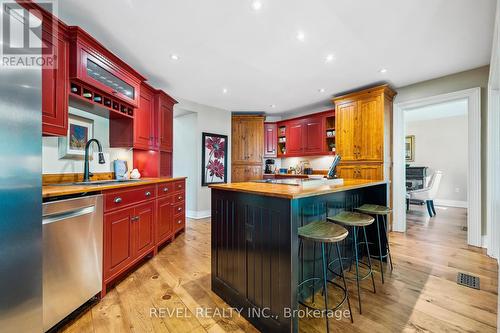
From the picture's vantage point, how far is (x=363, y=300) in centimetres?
185

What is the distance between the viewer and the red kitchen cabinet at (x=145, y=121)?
3000 mm

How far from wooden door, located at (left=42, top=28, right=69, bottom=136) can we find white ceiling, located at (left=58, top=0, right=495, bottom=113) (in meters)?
0.38

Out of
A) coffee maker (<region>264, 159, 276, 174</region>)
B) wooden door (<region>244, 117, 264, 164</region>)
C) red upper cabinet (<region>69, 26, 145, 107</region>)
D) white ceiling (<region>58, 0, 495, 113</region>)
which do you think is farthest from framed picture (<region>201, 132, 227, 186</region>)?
red upper cabinet (<region>69, 26, 145, 107</region>)

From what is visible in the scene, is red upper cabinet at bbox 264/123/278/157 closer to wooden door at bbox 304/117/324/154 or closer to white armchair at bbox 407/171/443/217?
wooden door at bbox 304/117/324/154

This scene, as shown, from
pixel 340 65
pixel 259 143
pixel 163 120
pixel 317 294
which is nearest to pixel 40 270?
pixel 317 294

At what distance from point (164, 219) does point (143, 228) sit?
1.74 ft

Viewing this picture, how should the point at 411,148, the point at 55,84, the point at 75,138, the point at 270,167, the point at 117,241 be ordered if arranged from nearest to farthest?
the point at 55,84 < the point at 117,241 < the point at 75,138 < the point at 270,167 < the point at 411,148

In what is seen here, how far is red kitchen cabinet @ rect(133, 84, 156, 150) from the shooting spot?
3.00 metres

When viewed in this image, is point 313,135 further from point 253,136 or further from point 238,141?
point 238,141

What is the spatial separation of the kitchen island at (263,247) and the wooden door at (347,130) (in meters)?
2.17

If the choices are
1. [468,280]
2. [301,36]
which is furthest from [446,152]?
[301,36]

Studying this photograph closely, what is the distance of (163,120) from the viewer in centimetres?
357

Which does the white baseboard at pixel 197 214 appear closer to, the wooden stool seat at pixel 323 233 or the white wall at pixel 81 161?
the white wall at pixel 81 161

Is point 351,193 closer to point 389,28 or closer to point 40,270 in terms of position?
point 389,28
